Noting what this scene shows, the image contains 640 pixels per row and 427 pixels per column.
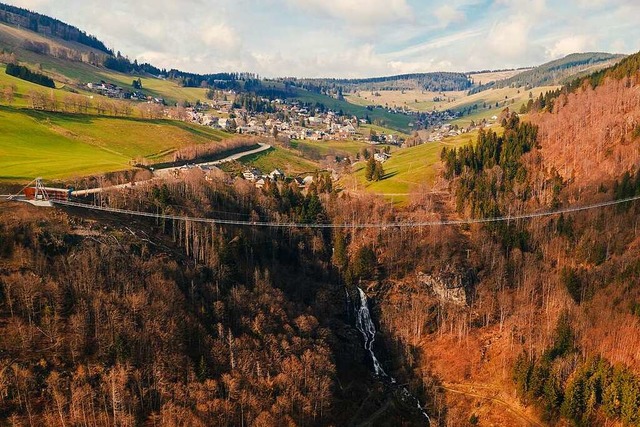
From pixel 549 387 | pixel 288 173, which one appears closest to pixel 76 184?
pixel 549 387

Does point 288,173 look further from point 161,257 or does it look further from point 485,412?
point 485,412

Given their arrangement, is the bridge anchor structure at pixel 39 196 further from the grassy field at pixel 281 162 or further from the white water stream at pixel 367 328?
the grassy field at pixel 281 162

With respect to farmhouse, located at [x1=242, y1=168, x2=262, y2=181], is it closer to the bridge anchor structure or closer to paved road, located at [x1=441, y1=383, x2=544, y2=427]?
the bridge anchor structure

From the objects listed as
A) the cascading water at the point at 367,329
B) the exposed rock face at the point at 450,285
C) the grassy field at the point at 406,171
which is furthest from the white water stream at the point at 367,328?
the grassy field at the point at 406,171

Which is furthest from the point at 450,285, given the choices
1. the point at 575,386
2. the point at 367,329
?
the point at 575,386

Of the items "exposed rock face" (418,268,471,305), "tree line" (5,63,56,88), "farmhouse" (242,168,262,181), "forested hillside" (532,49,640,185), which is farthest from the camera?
"tree line" (5,63,56,88)

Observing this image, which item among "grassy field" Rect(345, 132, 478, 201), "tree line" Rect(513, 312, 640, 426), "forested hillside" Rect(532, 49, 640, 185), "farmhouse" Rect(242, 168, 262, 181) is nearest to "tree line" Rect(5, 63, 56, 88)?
"farmhouse" Rect(242, 168, 262, 181)

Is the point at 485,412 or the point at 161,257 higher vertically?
the point at 161,257
